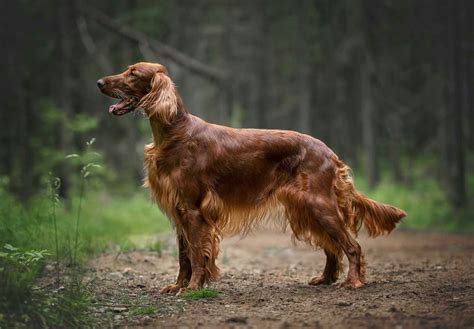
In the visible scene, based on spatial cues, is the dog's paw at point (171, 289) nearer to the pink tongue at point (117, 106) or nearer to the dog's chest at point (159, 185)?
the dog's chest at point (159, 185)

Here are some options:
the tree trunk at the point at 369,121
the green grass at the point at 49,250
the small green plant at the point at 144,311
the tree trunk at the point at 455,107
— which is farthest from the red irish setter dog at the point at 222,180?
the tree trunk at the point at 369,121

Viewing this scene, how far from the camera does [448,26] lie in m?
15.9

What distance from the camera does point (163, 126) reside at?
5.98 metres

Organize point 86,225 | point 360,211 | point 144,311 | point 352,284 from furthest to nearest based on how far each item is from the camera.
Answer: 1. point 86,225
2. point 360,211
3. point 352,284
4. point 144,311

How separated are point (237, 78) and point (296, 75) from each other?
2.89 m

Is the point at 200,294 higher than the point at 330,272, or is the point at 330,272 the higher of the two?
the point at 330,272

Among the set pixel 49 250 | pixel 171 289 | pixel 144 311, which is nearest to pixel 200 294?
pixel 171 289

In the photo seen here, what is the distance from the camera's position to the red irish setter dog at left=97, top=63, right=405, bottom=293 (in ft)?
19.2

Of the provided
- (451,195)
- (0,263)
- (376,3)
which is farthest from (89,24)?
(0,263)

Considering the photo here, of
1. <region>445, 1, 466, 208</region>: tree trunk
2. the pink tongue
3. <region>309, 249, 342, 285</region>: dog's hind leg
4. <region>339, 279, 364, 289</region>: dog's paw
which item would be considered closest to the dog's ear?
the pink tongue

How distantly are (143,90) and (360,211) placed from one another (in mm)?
2470

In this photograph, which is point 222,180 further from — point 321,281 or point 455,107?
point 455,107

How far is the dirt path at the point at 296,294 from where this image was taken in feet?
14.7

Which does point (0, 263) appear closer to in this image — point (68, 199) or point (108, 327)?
point (108, 327)
